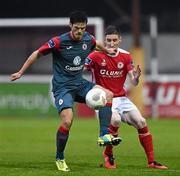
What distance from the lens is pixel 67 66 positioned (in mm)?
13312

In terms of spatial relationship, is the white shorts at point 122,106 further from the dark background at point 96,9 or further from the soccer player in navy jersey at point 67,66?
the dark background at point 96,9

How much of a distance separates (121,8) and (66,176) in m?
22.4

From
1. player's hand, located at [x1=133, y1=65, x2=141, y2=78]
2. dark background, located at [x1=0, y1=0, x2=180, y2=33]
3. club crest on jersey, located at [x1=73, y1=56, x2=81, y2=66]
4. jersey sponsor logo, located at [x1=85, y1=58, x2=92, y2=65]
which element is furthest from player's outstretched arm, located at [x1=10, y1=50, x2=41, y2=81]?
dark background, located at [x1=0, y1=0, x2=180, y2=33]

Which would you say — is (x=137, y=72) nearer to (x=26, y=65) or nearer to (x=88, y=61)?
(x=88, y=61)

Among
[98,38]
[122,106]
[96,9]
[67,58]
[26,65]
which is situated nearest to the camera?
[26,65]

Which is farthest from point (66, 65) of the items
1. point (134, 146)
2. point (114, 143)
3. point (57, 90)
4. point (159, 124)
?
point (159, 124)

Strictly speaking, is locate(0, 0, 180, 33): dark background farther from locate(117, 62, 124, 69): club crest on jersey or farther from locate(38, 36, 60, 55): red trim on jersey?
locate(38, 36, 60, 55): red trim on jersey

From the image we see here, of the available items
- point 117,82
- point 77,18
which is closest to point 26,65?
point 77,18

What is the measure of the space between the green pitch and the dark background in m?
7.80

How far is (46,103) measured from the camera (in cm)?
2906

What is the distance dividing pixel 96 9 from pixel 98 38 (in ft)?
17.1

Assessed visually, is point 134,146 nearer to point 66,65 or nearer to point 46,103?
point 66,65

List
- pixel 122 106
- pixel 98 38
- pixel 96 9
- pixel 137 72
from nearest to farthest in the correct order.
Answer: pixel 137 72 → pixel 122 106 → pixel 98 38 → pixel 96 9

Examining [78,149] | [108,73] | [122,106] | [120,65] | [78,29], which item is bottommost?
[78,149]
